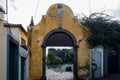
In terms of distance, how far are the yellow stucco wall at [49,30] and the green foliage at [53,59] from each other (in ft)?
94.1

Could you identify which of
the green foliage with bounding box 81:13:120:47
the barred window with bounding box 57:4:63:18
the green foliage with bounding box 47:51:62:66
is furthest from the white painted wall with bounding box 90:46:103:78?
the green foliage with bounding box 47:51:62:66

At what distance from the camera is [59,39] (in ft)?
103

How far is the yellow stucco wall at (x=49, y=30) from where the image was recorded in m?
31.3

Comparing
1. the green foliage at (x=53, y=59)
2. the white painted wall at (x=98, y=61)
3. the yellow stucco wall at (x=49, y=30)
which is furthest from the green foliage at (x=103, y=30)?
the green foliage at (x=53, y=59)

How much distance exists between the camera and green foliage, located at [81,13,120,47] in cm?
3081

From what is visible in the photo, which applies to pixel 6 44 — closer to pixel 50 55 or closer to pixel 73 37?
pixel 73 37

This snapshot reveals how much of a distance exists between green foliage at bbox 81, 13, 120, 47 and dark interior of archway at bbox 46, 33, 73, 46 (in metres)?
1.90

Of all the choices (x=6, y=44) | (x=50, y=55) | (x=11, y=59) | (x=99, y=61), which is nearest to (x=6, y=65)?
(x=6, y=44)

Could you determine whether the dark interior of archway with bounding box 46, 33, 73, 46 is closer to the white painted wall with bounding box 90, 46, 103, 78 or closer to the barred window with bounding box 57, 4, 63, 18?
the barred window with bounding box 57, 4, 63, 18

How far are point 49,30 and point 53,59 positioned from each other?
30.1 metres

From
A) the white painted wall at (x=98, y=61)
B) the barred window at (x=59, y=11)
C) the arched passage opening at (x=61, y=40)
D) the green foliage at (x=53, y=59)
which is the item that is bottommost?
the green foliage at (x=53, y=59)

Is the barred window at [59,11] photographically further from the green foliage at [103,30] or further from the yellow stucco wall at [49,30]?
the green foliage at [103,30]

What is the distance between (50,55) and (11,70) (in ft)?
152

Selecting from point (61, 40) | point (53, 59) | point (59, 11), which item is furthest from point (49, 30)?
point (53, 59)
